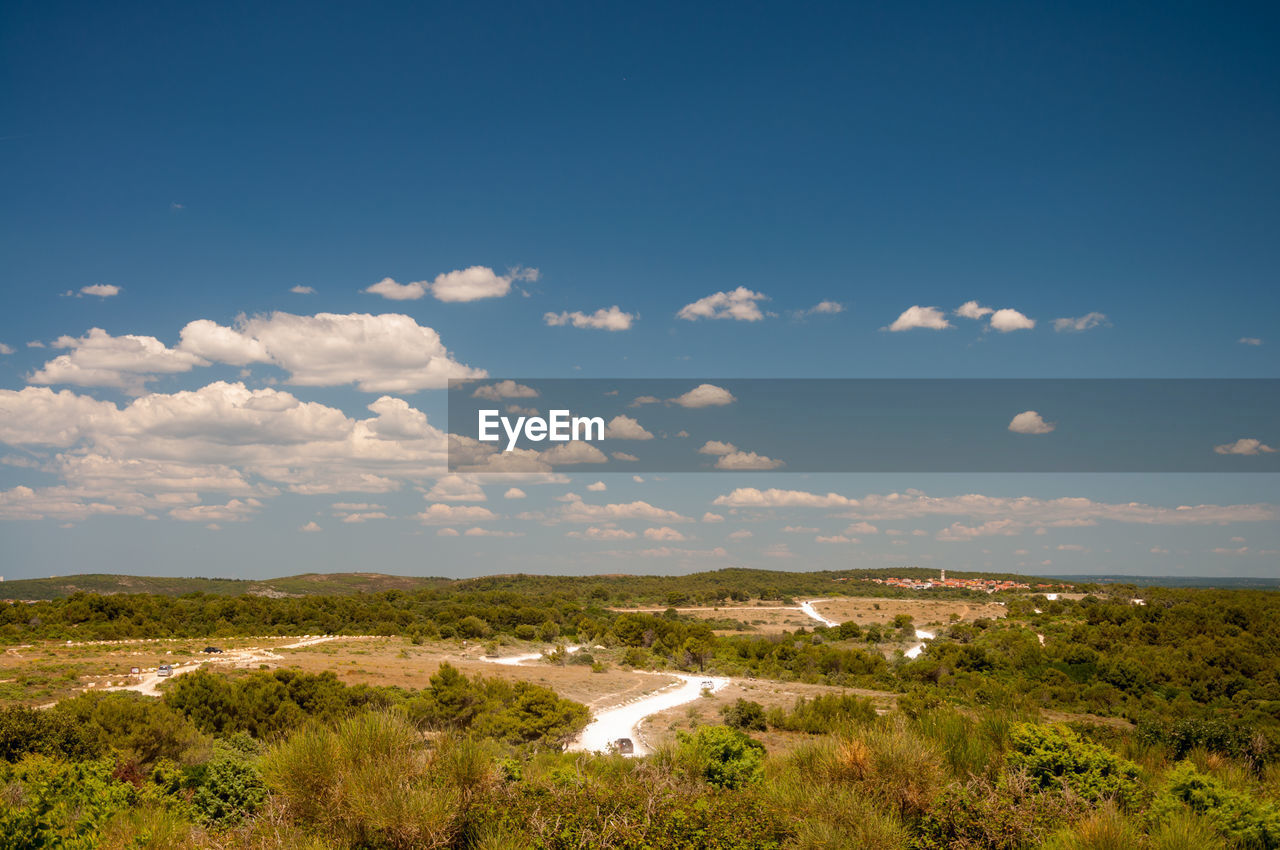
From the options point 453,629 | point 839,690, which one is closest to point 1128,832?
point 839,690

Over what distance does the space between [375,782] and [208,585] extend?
123 m

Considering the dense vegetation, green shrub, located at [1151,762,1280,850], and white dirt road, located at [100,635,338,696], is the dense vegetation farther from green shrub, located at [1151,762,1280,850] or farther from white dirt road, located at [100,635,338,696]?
white dirt road, located at [100,635,338,696]

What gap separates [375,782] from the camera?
26.0ft

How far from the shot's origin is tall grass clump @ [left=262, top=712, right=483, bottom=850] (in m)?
7.62

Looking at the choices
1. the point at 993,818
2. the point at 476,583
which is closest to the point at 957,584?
the point at 476,583

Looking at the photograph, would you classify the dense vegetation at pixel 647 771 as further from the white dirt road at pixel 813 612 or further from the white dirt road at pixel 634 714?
the white dirt road at pixel 813 612

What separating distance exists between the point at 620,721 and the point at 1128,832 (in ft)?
73.6

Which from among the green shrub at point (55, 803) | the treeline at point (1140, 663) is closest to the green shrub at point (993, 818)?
the green shrub at point (55, 803)

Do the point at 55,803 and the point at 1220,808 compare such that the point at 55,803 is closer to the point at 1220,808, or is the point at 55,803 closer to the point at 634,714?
the point at 1220,808

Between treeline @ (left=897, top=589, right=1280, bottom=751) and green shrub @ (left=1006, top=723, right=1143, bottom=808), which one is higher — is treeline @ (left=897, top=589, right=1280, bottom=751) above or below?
below

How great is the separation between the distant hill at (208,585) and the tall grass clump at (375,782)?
7189 cm

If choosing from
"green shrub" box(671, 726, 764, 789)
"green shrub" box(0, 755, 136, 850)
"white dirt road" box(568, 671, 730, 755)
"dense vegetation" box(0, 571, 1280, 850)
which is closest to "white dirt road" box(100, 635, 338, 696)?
"dense vegetation" box(0, 571, 1280, 850)

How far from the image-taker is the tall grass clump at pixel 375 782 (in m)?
7.62

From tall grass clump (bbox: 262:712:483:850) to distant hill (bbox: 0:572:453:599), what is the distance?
71.9 meters
